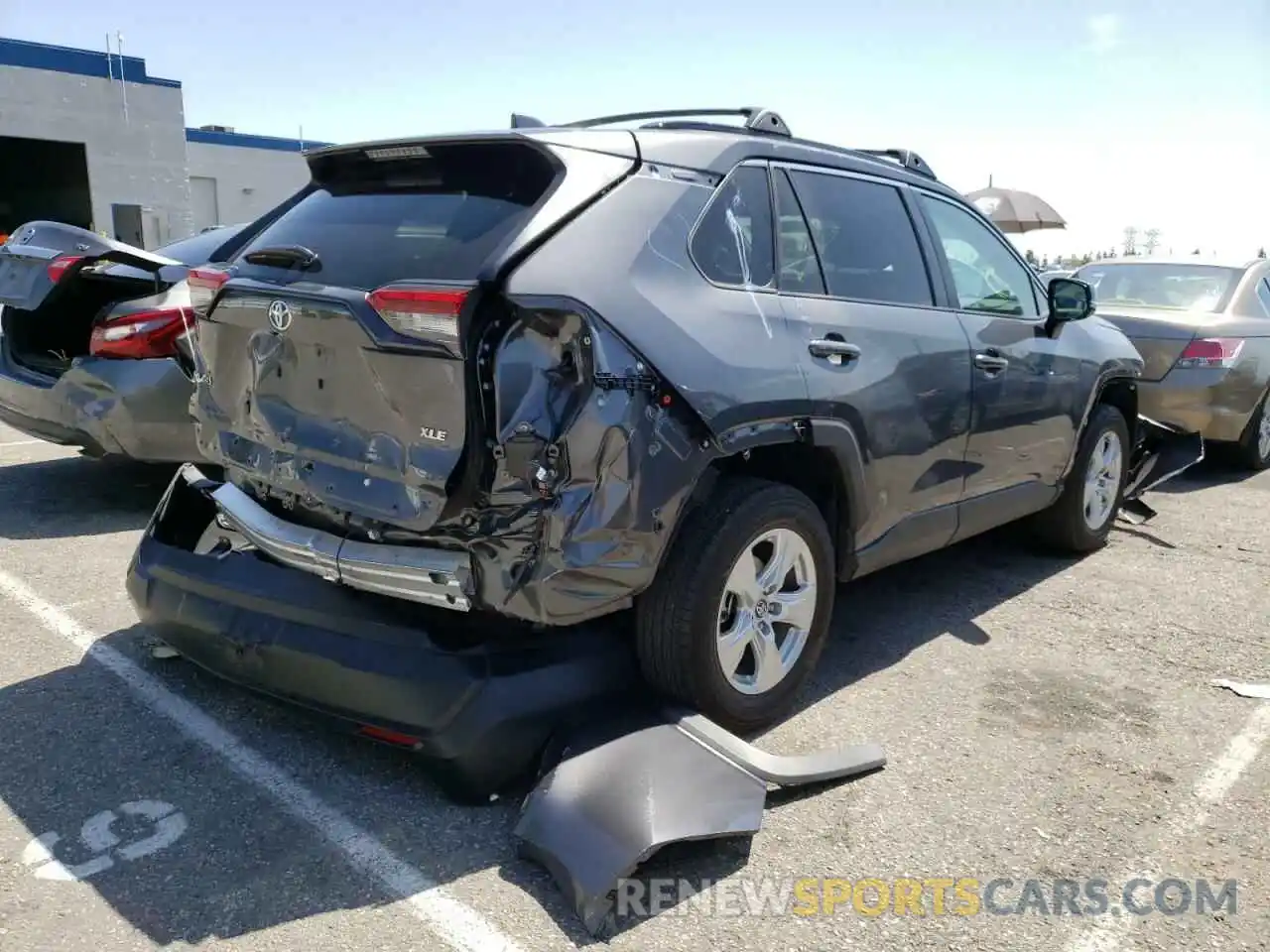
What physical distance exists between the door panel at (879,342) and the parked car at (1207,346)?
4055 millimetres

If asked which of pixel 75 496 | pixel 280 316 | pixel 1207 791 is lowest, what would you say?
pixel 1207 791

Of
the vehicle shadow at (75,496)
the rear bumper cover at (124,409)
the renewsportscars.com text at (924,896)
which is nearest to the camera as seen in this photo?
the renewsportscars.com text at (924,896)

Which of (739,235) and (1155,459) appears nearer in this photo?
(739,235)

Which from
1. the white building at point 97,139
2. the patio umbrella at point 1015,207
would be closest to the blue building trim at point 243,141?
the white building at point 97,139

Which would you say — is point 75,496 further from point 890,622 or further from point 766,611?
point 890,622

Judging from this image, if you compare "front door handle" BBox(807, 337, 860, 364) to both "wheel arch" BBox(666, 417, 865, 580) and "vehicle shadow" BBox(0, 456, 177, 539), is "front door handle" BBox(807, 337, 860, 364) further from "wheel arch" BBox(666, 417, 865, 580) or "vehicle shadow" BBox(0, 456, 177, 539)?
"vehicle shadow" BBox(0, 456, 177, 539)

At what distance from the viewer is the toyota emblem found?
2.87 metres

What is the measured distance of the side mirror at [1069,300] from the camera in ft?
15.5

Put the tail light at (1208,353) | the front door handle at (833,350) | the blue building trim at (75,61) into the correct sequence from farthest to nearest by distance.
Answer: the blue building trim at (75,61), the tail light at (1208,353), the front door handle at (833,350)

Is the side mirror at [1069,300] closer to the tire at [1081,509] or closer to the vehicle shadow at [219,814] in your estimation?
the tire at [1081,509]

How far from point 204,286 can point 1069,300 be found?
149 inches

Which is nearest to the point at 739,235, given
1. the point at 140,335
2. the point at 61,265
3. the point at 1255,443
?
the point at 140,335

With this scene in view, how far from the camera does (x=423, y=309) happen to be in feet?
8.32

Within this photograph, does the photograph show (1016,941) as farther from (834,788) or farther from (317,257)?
(317,257)
